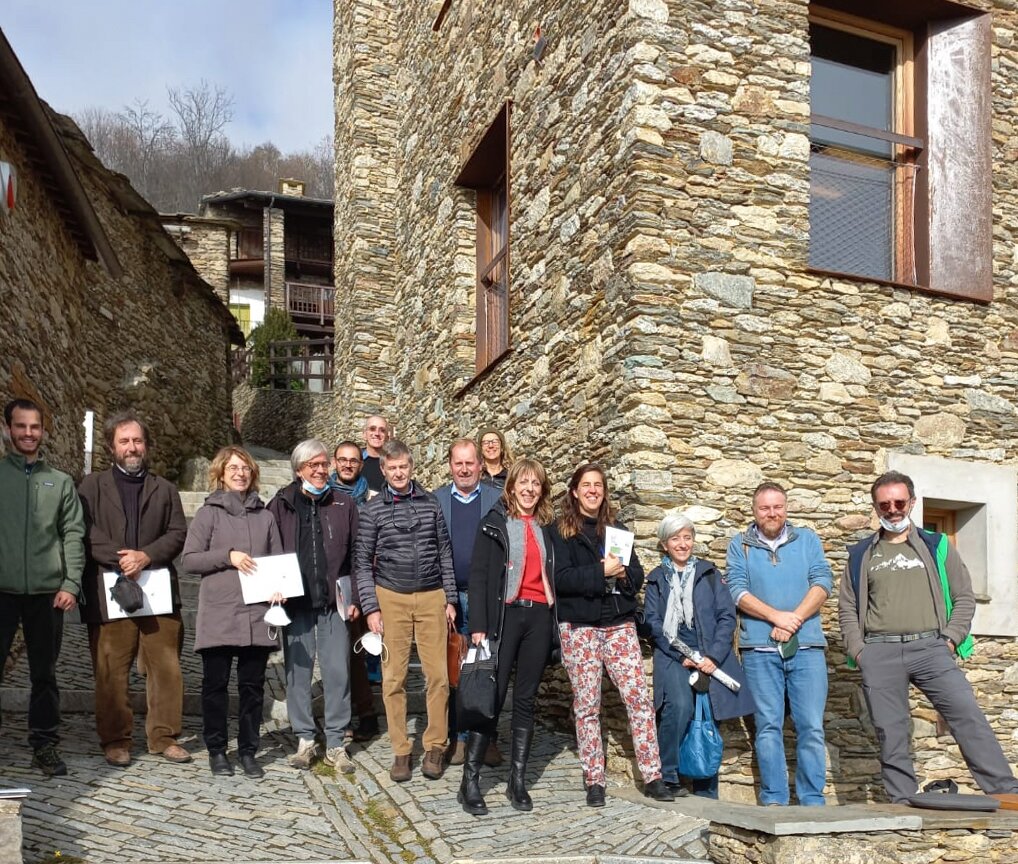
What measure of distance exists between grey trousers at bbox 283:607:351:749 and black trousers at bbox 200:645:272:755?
174 mm

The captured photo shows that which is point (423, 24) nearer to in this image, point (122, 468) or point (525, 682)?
point (122, 468)

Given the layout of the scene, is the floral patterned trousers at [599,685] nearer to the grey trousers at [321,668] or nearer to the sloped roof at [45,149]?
the grey trousers at [321,668]

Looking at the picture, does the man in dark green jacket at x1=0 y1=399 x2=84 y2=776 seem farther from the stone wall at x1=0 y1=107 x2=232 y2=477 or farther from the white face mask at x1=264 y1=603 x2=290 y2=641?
the stone wall at x1=0 y1=107 x2=232 y2=477

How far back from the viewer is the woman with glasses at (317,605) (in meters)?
5.59

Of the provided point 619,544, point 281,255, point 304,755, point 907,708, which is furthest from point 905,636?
point 281,255

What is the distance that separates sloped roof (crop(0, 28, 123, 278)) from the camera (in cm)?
777

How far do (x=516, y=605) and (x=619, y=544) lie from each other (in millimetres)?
561

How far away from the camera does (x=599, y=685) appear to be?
5.25 m

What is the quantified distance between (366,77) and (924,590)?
9809 millimetres

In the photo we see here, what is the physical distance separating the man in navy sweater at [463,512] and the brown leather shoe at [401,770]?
1.33 ft

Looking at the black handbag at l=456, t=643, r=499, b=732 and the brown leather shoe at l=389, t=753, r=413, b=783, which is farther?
the brown leather shoe at l=389, t=753, r=413, b=783

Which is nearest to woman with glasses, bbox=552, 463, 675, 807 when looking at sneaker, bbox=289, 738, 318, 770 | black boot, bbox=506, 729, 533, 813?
black boot, bbox=506, 729, 533, 813

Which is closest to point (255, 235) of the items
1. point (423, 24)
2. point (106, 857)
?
point (423, 24)

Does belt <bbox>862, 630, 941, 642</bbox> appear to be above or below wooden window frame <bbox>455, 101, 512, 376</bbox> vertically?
below
